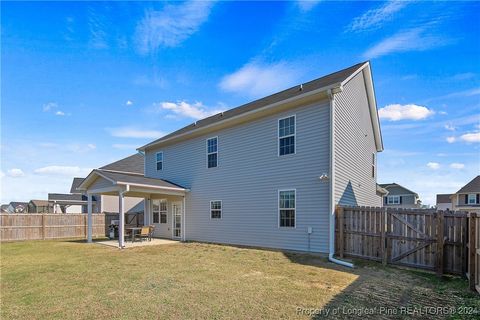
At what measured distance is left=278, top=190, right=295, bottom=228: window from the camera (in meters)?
11.0

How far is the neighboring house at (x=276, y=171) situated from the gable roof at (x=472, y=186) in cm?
2929

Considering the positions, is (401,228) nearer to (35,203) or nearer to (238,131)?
(238,131)

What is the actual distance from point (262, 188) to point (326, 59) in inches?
284

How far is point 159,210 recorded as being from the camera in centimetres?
1745

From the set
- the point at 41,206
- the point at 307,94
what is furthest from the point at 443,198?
the point at 41,206

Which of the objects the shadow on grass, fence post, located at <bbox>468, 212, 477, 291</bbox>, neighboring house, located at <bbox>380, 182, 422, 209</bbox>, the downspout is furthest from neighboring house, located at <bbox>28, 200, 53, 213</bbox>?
neighboring house, located at <bbox>380, 182, 422, 209</bbox>

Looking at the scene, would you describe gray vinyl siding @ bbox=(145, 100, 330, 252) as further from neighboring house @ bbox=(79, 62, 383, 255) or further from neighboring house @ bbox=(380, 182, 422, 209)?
neighboring house @ bbox=(380, 182, 422, 209)

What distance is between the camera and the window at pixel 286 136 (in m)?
11.3

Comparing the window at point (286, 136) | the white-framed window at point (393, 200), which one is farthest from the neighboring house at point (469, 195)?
the window at point (286, 136)

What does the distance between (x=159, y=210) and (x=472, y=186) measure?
132ft

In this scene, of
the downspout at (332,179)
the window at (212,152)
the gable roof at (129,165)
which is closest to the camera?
the downspout at (332,179)

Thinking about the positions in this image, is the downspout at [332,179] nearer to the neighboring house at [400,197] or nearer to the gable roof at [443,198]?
the neighboring house at [400,197]

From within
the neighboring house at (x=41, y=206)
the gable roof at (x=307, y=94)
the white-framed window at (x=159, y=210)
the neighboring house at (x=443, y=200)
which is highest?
the gable roof at (x=307, y=94)

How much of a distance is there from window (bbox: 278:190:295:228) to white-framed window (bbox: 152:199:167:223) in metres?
8.41
